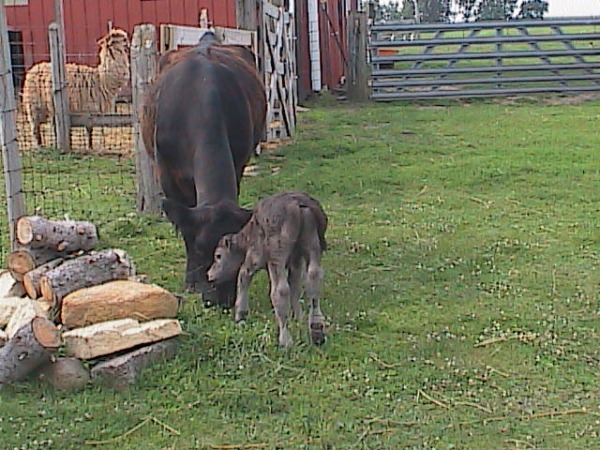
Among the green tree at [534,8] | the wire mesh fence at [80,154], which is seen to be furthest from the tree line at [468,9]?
the wire mesh fence at [80,154]

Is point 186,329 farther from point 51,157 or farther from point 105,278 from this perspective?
point 51,157

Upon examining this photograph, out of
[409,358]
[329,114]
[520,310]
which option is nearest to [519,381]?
[409,358]

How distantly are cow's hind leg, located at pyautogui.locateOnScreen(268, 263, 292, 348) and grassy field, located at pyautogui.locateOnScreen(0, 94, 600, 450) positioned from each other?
0.14m

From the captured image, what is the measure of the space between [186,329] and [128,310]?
0.30 meters

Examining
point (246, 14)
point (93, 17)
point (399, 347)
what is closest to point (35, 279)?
point (399, 347)

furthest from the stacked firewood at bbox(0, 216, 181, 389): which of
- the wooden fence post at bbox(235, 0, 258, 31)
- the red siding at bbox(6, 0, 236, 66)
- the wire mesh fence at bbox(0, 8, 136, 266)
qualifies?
the red siding at bbox(6, 0, 236, 66)

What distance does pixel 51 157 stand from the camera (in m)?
10.8

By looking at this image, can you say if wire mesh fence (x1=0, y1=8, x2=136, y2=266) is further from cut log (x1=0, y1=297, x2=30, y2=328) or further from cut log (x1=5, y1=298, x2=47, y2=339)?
cut log (x1=5, y1=298, x2=47, y2=339)

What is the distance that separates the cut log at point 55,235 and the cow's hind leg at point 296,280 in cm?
147

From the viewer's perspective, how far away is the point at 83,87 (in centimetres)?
1165

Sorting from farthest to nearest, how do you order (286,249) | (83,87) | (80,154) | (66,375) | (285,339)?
(83,87) → (80,154) → (285,339) → (286,249) → (66,375)

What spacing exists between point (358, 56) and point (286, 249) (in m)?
13.1

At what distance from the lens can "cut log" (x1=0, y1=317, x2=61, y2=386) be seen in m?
4.18

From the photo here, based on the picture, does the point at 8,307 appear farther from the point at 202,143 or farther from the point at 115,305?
the point at 202,143
